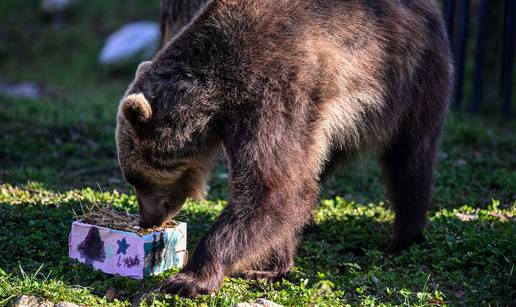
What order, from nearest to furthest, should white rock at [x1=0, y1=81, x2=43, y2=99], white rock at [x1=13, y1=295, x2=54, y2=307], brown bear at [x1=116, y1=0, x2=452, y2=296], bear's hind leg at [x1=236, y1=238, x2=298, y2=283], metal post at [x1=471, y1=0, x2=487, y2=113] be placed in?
white rock at [x1=13, y1=295, x2=54, y2=307] < brown bear at [x1=116, y1=0, x2=452, y2=296] < bear's hind leg at [x1=236, y1=238, x2=298, y2=283] < metal post at [x1=471, y1=0, x2=487, y2=113] < white rock at [x1=0, y1=81, x2=43, y2=99]

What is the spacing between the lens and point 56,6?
18.1 metres

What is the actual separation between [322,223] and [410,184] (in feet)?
2.75

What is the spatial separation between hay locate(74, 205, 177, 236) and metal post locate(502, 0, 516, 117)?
678 cm

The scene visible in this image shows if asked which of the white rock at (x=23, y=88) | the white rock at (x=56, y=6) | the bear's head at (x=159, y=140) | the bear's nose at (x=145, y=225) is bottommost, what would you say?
the white rock at (x=23, y=88)

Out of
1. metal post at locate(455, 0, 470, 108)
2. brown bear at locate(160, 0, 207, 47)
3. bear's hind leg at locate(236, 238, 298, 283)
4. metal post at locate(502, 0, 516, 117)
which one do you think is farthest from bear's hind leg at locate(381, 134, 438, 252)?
metal post at locate(502, 0, 516, 117)

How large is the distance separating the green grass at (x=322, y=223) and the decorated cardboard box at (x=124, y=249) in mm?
82

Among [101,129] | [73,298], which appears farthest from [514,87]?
[73,298]

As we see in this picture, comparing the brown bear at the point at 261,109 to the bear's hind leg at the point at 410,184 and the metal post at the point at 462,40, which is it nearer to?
the bear's hind leg at the point at 410,184

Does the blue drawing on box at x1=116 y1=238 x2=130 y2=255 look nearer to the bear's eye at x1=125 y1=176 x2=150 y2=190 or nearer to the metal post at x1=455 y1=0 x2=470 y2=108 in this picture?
the bear's eye at x1=125 y1=176 x2=150 y2=190

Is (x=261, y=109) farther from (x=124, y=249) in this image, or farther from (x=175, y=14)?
(x=175, y=14)

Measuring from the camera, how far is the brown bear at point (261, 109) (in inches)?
163

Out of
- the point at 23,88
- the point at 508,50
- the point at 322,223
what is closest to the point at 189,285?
the point at 322,223

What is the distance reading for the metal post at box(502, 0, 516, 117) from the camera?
32.2ft

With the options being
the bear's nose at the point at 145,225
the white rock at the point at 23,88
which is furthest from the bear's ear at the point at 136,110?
the white rock at the point at 23,88
